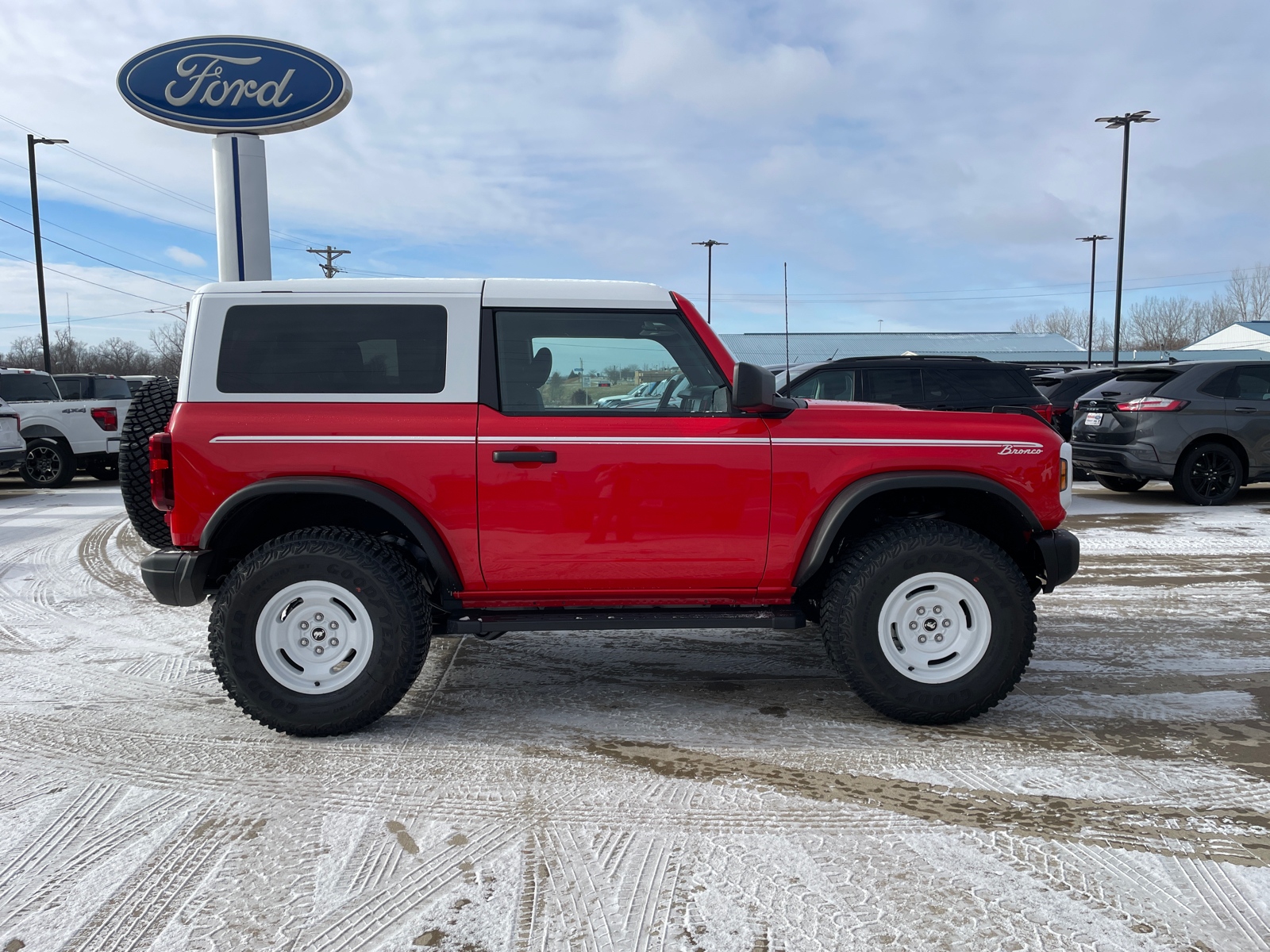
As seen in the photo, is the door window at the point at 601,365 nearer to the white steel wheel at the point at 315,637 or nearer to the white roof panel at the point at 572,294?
the white roof panel at the point at 572,294

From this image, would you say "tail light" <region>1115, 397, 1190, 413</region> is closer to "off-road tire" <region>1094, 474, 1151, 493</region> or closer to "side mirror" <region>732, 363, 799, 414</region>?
"off-road tire" <region>1094, 474, 1151, 493</region>

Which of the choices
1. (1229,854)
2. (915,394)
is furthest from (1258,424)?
(1229,854)

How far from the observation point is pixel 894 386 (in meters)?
8.79

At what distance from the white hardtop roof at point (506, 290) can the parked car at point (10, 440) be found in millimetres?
10050

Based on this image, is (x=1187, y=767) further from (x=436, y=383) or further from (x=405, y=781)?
(x=436, y=383)

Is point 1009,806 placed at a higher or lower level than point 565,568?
lower

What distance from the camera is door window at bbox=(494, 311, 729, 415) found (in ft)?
12.0

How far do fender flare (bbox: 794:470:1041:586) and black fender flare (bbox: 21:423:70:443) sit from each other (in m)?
12.8

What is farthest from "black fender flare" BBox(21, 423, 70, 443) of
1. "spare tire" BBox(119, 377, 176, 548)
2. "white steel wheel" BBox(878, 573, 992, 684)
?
"white steel wheel" BBox(878, 573, 992, 684)

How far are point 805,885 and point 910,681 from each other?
136cm

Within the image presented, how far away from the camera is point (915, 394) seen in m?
8.77

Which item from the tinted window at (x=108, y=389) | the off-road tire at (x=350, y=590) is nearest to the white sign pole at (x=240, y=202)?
the tinted window at (x=108, y=389)

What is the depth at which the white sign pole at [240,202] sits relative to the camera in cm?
925

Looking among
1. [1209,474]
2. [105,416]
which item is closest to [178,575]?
[1209,474]
